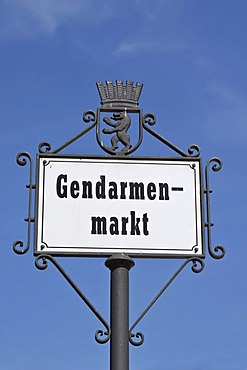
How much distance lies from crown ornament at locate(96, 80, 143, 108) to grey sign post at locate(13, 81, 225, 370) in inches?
9.7

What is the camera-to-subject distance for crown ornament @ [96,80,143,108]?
570 centimetres

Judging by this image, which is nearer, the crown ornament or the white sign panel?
the white sign panel

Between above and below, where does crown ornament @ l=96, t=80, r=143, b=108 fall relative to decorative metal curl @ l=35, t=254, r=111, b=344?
above

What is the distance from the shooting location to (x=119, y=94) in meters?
5.71

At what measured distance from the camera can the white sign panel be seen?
5.25 meters

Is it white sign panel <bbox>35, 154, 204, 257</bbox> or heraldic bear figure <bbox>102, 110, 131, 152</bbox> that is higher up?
heraldic bear figure <bbox>102, 110, 131, 152</bbox>

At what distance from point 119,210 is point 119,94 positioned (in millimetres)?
874

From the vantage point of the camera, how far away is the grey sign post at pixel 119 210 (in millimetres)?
5207

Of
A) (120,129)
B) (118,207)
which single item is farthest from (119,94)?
(118,207)

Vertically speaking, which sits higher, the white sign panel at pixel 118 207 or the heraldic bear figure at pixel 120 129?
the heraldic bear figure at pixel 120 129

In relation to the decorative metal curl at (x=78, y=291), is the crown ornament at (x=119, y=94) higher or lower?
higher

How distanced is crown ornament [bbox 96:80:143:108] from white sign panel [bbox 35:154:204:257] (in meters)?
0.45

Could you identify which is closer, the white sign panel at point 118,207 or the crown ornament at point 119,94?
the white sign panel at point 118,207

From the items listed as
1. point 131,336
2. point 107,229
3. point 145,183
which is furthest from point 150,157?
point 131,336
